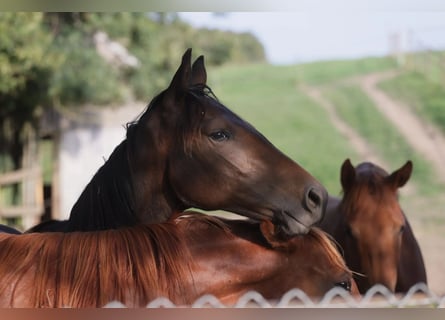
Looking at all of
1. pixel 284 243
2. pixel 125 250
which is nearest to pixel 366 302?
pixel 284 243

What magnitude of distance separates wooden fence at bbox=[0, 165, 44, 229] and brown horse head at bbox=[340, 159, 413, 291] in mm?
12371

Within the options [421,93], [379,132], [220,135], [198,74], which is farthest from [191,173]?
[421,93]

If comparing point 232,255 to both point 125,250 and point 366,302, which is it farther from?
point 366,302

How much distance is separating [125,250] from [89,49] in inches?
470

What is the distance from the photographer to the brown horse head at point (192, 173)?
3088 millimetres

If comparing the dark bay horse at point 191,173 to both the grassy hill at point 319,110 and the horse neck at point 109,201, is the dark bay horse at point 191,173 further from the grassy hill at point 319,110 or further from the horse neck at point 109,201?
the grassy hill at point 319,110

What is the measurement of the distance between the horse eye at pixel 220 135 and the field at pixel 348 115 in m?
11.4

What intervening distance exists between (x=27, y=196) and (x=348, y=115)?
16.3m

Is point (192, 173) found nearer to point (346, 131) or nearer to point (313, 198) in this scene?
point (313, 198)

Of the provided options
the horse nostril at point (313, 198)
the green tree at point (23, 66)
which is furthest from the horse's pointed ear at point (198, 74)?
the green tree at point (23, 66)

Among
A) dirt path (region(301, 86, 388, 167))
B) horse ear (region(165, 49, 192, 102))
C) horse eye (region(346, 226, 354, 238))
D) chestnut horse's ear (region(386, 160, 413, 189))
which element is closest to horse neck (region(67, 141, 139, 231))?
horse ear (region(165, 49, 192, 102))

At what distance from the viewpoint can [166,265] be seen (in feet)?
5.99

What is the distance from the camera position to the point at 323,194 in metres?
3.06

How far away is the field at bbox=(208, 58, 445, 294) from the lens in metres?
21.0
